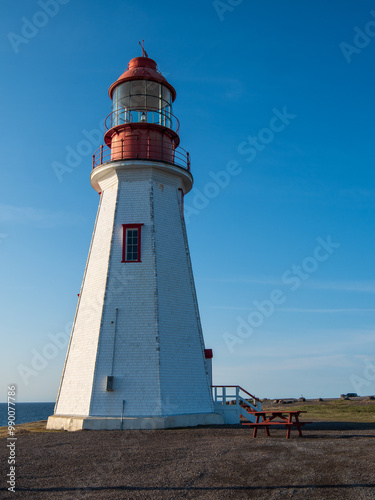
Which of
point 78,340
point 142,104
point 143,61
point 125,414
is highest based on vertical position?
point 143,61

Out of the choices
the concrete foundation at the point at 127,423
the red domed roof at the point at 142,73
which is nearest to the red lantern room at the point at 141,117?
the red domed roof at the point at 142,73

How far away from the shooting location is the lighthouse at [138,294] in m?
15.7

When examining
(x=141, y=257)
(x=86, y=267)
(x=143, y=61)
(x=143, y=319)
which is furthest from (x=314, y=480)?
(x=143, y=61)

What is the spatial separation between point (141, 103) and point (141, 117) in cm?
59

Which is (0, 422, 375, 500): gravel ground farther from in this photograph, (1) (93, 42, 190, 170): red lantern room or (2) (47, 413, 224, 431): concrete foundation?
(1) (93, 42, 190, 170): red lantern room

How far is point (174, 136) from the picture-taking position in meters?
19.5

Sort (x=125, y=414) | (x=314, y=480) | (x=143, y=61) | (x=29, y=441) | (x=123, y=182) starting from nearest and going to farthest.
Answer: (x=314, y=480) < (x=29, y=441) < (x=125, y=414) < (x=123, y=182) < (x=143, y=61)

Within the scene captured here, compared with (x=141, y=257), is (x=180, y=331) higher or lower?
lower

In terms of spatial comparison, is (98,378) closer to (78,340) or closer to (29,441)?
(78,340)

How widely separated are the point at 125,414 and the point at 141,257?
5.39m

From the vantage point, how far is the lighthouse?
15.7m

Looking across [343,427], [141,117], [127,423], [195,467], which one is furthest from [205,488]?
[141,117]

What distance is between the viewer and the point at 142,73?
19203 millimetres

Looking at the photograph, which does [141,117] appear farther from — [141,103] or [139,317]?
[139,317]
